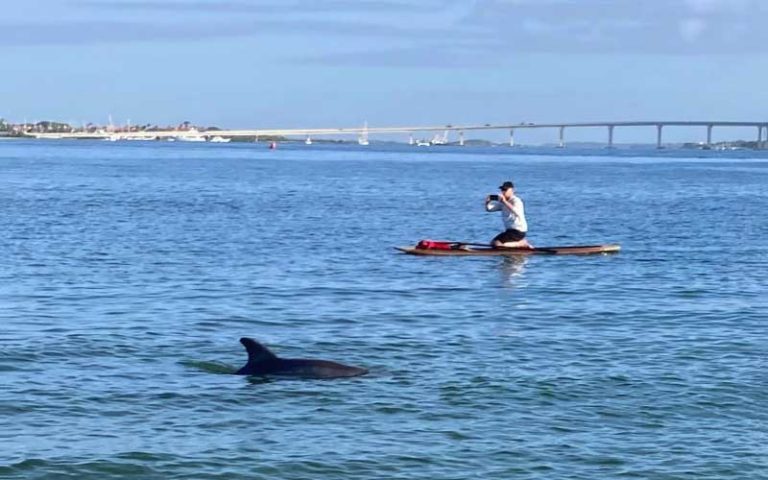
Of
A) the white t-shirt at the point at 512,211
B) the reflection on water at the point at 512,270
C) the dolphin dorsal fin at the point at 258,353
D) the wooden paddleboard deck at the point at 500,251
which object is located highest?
the white t-shirt at the point at 512,211

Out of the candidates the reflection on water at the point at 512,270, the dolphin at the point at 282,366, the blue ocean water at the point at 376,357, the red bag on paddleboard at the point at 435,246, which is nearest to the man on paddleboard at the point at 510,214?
the reflection on water at the point at 512,270

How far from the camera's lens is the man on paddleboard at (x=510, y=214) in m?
32.8

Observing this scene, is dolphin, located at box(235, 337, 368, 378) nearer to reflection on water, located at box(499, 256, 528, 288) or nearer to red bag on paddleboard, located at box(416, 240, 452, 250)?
reflection on water, located at box(499, 256, 528, 288)

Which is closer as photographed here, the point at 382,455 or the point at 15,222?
the point at 382,455

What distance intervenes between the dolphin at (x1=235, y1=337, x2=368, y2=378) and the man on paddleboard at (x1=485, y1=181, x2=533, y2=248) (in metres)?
15.0

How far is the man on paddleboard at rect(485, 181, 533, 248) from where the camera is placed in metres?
32.8

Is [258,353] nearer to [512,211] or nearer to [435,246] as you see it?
[512,211]

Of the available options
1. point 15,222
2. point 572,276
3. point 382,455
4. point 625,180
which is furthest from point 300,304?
point 625,180

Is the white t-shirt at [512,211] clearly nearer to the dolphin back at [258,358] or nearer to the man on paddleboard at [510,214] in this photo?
the man on paddleboard at [510,214]

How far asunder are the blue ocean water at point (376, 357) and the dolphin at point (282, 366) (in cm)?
30

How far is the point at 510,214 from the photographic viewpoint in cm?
3384

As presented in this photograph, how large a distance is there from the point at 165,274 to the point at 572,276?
7.71 metres

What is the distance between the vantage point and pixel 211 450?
14602 millimetres

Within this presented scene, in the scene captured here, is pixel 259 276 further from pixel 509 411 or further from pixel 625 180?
pixel 625 180
